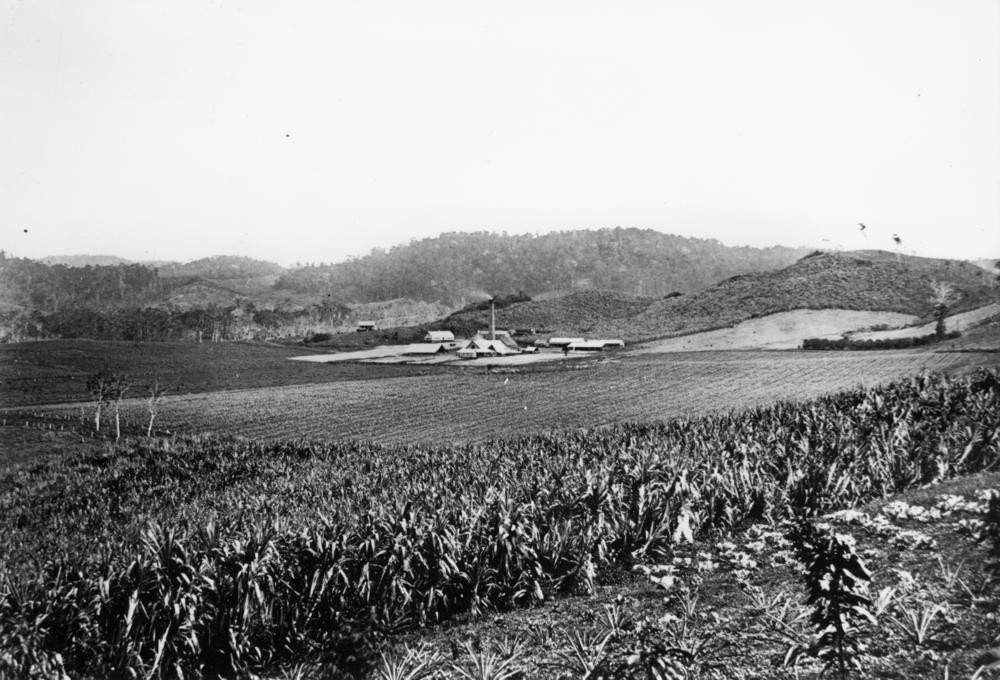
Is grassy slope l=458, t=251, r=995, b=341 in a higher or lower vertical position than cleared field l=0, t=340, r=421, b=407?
higher

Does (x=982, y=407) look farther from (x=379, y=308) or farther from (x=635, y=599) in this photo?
(x=379, y=308)

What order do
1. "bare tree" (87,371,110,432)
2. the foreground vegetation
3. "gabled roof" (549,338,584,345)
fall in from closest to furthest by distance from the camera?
the foreground vegetation < "bare tree" (87,371,110,432) < "gabled roof" (549,338,584,345)

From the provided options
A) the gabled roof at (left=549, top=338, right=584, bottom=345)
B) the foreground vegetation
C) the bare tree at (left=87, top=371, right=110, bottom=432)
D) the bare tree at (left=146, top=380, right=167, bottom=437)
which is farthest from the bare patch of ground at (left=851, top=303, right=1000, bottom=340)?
the bare tree at (left=87, top=371, right=110, bottom=432)

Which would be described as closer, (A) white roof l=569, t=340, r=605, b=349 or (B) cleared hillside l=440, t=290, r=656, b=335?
(A) white roof l=569, t=340, r=605, b=349

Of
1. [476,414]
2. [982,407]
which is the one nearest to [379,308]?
[476,414]

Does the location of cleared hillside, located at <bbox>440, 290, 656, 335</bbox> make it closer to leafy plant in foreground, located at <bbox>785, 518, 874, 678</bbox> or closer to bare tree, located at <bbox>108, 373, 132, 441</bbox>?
bare tree, located at <bbox>108, 373, 132, 441</bbox>

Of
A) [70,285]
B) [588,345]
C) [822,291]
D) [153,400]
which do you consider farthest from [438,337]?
[70,285]
